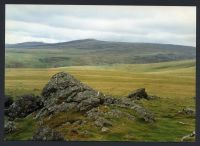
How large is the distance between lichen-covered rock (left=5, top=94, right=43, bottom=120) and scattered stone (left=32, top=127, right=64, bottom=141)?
0.69 meters

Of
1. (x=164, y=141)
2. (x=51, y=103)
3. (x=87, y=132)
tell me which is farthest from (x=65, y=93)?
(x=164, y=141)

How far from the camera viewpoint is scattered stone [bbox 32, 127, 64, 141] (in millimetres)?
13461

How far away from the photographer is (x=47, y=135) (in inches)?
533

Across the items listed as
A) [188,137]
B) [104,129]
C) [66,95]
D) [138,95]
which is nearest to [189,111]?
[188,137]

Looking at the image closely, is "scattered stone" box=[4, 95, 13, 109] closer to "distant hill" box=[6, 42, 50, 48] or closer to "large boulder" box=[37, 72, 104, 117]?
"large boulder" box=[37, 72, 104, 117]

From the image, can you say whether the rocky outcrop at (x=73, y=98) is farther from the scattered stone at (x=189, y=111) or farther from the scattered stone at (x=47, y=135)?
the scattered stone at (x=189, y=111)

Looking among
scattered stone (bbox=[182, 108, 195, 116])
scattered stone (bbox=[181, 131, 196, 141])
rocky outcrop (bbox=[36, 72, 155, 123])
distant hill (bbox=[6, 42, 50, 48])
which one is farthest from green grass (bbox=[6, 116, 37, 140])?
scattered stone (bbox=[182, 108, 195, 116])

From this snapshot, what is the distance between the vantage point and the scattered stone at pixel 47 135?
13.5 metres

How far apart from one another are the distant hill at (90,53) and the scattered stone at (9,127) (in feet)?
5.70

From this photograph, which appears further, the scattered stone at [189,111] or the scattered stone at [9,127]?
the scattered stone at [189,111]

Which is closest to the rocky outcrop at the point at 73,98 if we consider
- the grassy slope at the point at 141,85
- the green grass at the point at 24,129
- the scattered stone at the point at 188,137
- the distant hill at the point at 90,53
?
the grassy slope at the point at 141,85

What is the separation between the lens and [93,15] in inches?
546

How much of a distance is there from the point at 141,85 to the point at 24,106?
3.60 meters

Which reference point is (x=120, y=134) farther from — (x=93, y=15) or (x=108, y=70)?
(x=93, y=15)
